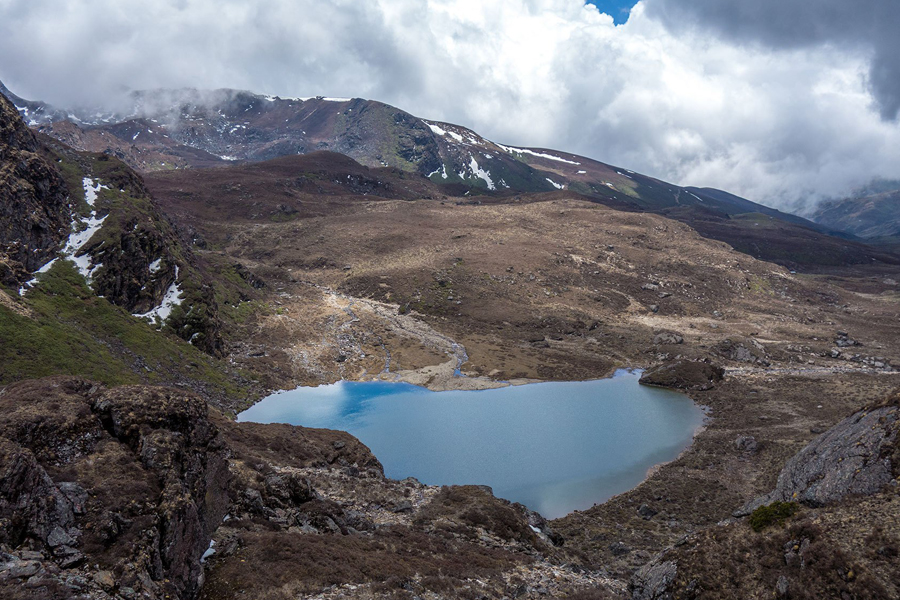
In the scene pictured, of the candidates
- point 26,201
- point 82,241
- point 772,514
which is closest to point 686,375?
point 772,514

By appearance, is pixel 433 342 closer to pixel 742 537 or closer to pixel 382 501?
pixel 382 501

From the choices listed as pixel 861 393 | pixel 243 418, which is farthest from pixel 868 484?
pixel 861 393

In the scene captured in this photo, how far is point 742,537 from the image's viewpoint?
14758mm

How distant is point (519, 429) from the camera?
44.6 meters

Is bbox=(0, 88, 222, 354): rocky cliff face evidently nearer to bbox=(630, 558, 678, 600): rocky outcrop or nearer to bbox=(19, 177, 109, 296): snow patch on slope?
bbox=(19, 177, 109, 296): snow patch on slope

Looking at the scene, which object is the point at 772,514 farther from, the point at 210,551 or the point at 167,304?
the point at 167,304

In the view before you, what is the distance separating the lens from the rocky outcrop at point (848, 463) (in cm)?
1446

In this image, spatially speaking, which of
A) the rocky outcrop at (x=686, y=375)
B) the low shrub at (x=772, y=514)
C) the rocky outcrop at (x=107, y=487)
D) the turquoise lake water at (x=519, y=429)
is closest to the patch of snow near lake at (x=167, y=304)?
the turquoise lake water at (x=519, y=429)

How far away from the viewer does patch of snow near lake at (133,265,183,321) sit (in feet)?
151

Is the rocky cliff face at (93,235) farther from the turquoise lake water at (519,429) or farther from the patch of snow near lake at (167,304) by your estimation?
the turquoise lake water at (519,429)

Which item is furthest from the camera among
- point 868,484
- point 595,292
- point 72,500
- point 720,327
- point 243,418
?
point 595,292

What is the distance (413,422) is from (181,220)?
8573 centimetres

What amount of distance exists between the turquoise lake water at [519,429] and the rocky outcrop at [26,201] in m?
20.9

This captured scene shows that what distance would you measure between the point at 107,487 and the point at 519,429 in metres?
35.5
